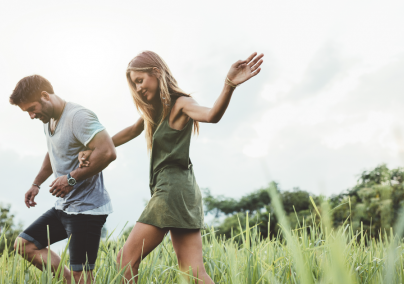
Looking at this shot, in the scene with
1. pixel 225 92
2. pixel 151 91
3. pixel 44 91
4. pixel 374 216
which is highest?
pixel 44 91

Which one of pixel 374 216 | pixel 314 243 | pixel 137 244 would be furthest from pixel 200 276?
pixel 374 216

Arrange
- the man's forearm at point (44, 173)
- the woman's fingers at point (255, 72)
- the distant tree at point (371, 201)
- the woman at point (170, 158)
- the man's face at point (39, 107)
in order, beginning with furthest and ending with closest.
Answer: the distant tree at point (371, 201), the man's forearm at point (44, 173), the man's face at point (39, 107), the woman at point (170, 158), the woman's fingers at point (255, 72)

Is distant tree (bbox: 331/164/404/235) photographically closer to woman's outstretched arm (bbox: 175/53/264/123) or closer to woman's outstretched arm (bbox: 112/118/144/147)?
woman's outstretched arm (bbox: 112/118/144/147)

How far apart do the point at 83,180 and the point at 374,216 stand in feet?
23.9

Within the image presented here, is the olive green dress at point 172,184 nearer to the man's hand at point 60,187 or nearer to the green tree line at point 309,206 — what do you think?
the man's hand at point 60,187

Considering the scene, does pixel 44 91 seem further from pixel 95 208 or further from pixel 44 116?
pixel 95 208

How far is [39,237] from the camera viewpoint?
8.04 feet

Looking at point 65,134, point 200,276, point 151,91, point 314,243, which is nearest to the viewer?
point 200,276

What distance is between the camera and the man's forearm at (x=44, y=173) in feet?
9.80

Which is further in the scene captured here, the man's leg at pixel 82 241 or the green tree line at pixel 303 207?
the green tree line at pixel 303 207

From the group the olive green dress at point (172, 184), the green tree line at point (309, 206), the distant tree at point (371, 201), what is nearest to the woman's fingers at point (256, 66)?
the olive green dress at point (172, 184)

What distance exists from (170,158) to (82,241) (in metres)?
0.88

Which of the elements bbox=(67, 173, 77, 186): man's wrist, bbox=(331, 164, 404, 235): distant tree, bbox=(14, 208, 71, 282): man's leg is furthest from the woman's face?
bbox=(331, 164, 404, 235): distant tree

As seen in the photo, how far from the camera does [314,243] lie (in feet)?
8.84
